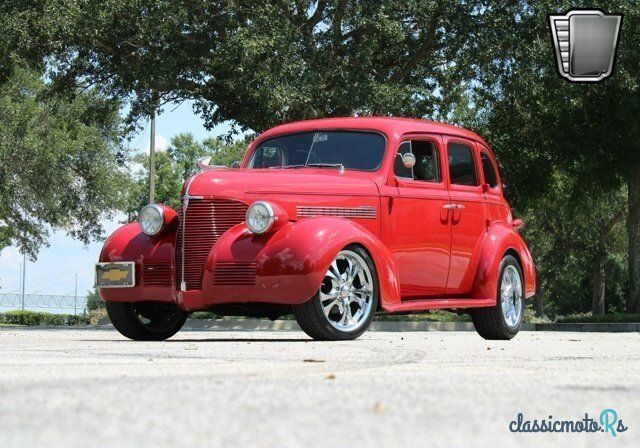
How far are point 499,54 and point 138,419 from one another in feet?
66.8

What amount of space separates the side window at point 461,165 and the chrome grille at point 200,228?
278 centimetres

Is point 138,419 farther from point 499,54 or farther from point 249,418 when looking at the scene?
point 499,54

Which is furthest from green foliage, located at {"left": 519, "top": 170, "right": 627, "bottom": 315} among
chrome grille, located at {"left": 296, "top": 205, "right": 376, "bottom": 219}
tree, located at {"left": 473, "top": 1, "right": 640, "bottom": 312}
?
chrome grille, located at {"left": 296, "top": 205, "right": 376, "bottom": 219}

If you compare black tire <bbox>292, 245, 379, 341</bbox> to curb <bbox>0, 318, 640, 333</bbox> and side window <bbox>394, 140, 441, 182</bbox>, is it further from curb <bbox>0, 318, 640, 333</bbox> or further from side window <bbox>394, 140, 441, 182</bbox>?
curb <bbox>0, 318, 640, 333</bbox>

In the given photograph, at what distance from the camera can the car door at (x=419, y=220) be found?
33.9 ft

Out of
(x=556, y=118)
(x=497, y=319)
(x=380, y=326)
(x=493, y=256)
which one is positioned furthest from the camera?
(x=556, y=118)

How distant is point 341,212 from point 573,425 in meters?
6.26

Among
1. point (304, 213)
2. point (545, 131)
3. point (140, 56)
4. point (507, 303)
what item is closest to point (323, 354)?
point (304, 213)

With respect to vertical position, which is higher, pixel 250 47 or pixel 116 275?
pixel 250 47

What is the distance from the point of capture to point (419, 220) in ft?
34.9

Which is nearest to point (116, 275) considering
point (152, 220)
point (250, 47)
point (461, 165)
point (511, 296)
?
point (152, 220)

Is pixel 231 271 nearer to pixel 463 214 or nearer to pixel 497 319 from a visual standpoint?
pixel 463 214

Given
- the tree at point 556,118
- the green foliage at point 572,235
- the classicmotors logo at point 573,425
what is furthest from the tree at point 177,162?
the classicmotors logo at point 573,425

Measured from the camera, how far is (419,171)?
1093 cm
